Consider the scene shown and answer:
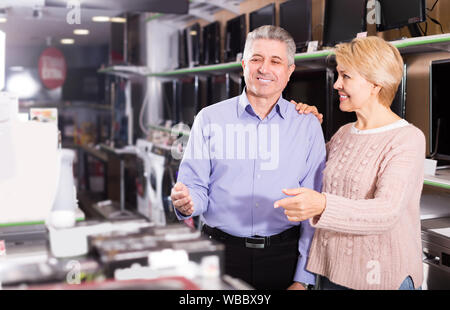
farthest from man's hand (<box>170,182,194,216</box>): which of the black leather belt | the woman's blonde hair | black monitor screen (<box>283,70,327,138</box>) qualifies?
black monitor screen (<box>283,70,327,138</box>)

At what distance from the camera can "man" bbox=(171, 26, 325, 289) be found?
122 centimetres

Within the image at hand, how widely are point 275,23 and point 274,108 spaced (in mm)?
930

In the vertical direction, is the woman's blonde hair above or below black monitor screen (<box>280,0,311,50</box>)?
below

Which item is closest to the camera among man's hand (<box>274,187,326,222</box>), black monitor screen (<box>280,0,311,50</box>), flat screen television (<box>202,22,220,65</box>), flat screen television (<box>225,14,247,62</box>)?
man's hand (<box>274,187,326,222</box>)

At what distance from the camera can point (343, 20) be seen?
6.05 ft

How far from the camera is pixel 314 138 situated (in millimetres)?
1225

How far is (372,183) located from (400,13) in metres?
0.88

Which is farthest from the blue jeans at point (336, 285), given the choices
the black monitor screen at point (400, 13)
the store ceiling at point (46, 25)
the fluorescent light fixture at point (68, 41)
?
the fluorescent light fixture at point (68, 41)

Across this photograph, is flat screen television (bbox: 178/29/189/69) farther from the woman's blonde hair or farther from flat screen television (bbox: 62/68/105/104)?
flat screen television (bbox: 62/68/105/104)

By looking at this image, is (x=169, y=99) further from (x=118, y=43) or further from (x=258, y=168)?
(x=118, y=43)

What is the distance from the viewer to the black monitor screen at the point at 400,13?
1563mm

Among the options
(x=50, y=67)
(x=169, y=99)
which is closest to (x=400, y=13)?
(x=169, y=99)

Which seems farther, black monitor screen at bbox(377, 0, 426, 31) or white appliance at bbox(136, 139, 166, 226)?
white appliance at bbox(136, 139, 166, 226)

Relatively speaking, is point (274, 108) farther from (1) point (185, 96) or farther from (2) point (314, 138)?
(1) point (185, 96)
